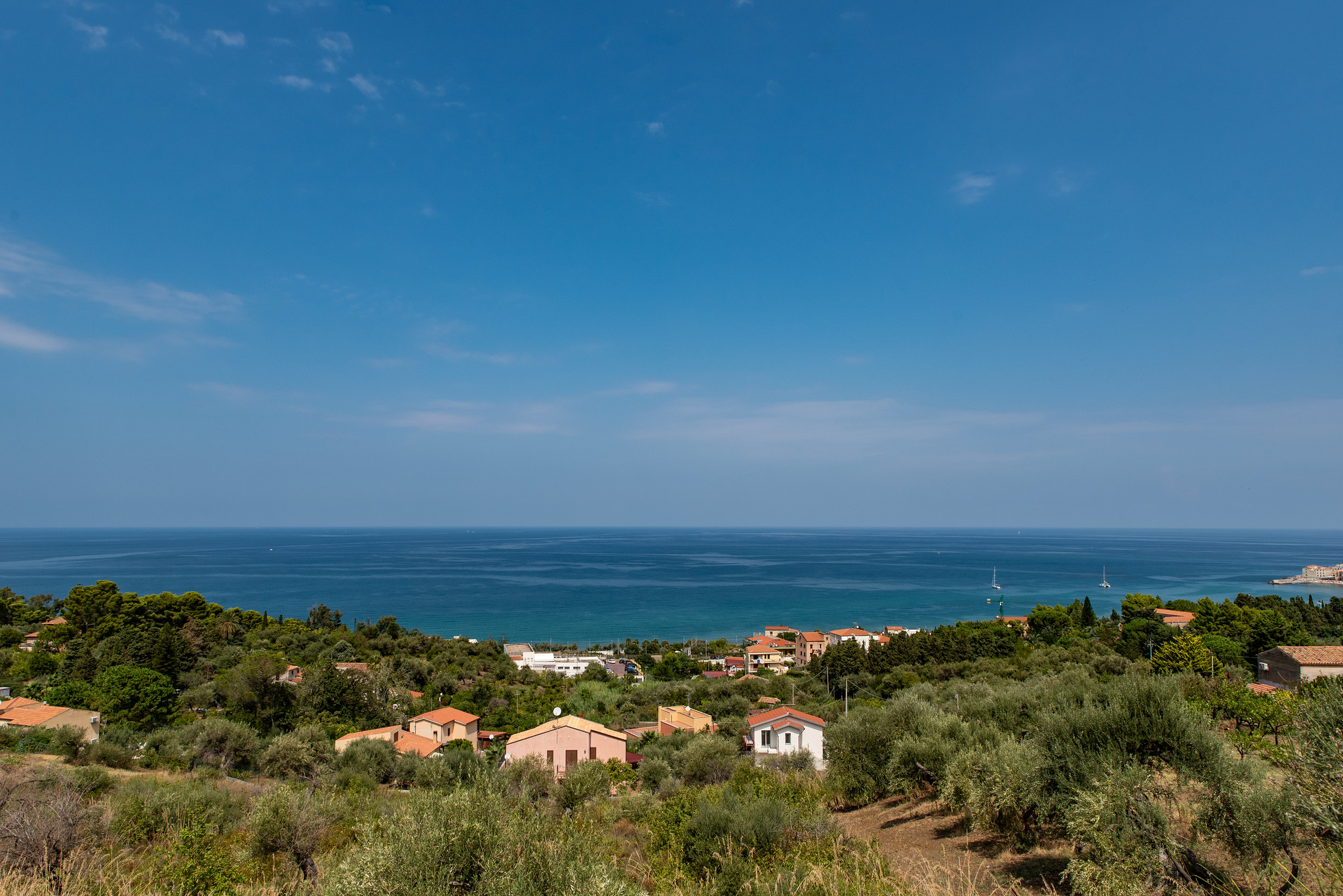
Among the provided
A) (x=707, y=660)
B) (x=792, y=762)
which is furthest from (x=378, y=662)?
(x=792, y=762)

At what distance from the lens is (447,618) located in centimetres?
6456

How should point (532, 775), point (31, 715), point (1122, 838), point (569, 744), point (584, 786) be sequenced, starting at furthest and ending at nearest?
point (569, 744)
point (31, 715)
point (532, 775)
point (584, 786)
point (1122, 838)

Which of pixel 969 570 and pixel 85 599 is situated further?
pixel 969 570

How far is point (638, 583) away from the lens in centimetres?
9694

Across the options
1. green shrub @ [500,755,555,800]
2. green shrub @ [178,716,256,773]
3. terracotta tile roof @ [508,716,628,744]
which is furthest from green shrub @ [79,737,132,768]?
terracotta tile roof @ [508,716,628,744]

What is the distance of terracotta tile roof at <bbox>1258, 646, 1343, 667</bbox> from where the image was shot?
25.0 metres

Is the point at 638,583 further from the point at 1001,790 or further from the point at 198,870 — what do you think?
the point at 198,870

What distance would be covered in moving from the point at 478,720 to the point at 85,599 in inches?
1149

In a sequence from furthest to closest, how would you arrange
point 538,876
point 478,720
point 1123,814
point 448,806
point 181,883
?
point 478,720
point 1123,814
point 181,883
point 448,806
point 538,876

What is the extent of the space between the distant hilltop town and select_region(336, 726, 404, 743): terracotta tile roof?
11697 centimetres

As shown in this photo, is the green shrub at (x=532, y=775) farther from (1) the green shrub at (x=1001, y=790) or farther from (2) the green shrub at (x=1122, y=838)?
(2) the green shrub at (x=1122, y=838)

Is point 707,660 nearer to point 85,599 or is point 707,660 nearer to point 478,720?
point 478,720

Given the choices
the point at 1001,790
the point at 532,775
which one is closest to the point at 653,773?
the point at 532,775

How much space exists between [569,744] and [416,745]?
512 centimetres
